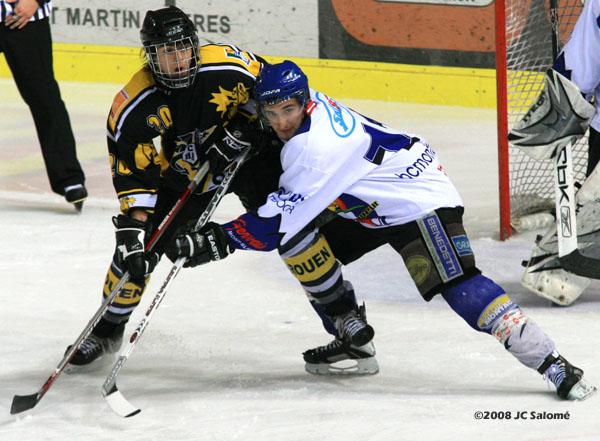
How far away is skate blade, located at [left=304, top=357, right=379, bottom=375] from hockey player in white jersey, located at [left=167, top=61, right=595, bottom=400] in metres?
0.37

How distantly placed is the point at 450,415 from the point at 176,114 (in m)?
1.02

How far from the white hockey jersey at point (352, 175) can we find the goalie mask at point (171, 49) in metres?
0.35

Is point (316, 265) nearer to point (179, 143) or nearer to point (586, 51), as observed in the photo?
point (179, 143)

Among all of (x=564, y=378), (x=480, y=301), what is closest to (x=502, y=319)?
(x=480, y=301)

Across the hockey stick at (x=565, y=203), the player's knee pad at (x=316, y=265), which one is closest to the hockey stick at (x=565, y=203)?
the hockey stick at (x=565, y=203)

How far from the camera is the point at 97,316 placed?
354 cm

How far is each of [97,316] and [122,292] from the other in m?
0.12

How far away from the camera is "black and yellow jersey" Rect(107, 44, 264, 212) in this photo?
3504 millimetres

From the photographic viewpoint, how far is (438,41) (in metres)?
6.72

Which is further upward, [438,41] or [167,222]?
[167,222]

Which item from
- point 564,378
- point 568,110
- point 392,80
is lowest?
point 392,80

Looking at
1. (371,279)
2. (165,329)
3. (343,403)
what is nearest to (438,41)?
(371,279)

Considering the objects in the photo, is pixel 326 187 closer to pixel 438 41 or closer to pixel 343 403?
pixel 343 403

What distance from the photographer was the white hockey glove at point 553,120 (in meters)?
3.98
